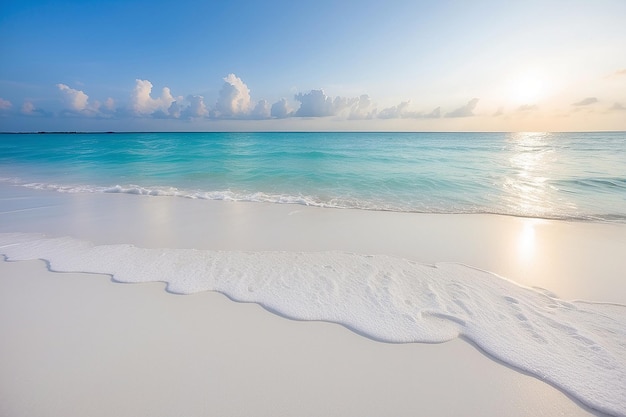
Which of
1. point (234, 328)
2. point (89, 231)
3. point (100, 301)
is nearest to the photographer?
point (234, 328)

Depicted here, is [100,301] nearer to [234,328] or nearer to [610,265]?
[234,328]

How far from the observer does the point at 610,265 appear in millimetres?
4191

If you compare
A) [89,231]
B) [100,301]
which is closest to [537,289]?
[100,301]

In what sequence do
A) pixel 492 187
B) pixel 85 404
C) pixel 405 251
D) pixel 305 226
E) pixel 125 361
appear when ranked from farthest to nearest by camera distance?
1. pixel 492 187
2. pixel 305 226
3. pixel 405 251
4. pixel 125 361
5. pixel 85 404

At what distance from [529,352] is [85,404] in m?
3.55

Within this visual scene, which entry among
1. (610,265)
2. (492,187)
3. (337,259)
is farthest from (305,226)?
(492,187)

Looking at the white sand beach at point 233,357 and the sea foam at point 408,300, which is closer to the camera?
the white sand beach at point 233,357

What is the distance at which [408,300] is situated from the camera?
3146 mm

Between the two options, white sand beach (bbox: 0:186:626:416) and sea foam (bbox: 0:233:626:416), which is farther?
sea foam (bbox: 0:233:626:416)

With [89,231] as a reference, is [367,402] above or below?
below

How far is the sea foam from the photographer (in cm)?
232

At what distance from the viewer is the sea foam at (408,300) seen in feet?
7.61

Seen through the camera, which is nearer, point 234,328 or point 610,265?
point 234,328

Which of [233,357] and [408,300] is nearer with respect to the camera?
[233,357]
